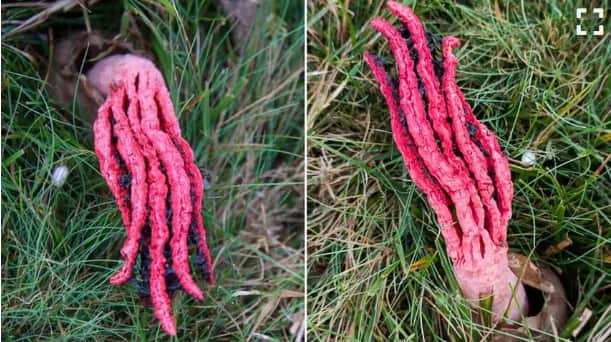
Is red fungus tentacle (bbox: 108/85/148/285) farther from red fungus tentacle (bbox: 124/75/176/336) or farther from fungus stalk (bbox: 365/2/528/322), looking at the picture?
fungus stalk (bbox: 365/2/528/322)

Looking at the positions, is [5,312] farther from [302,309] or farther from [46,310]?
[302,309]

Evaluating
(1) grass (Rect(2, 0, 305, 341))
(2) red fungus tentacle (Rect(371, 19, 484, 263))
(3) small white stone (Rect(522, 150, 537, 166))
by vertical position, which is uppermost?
(2) red fungus tentacle (Rect(371, 19, 484, 263))

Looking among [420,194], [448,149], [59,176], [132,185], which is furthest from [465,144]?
[59,176]

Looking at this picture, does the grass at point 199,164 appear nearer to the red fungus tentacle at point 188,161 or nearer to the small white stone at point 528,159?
the red fungus tentacle at point 188,161

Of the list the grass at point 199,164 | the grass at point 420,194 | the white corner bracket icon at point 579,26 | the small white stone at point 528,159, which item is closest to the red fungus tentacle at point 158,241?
the grass at point 199,164

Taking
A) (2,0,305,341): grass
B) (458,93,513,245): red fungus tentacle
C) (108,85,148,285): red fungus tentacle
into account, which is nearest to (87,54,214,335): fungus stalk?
(108,85,148,285): red fungus tentacle

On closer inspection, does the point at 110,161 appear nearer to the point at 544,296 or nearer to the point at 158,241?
the point at 158,241

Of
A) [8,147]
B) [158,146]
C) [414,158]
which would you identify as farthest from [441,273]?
[8,147]
